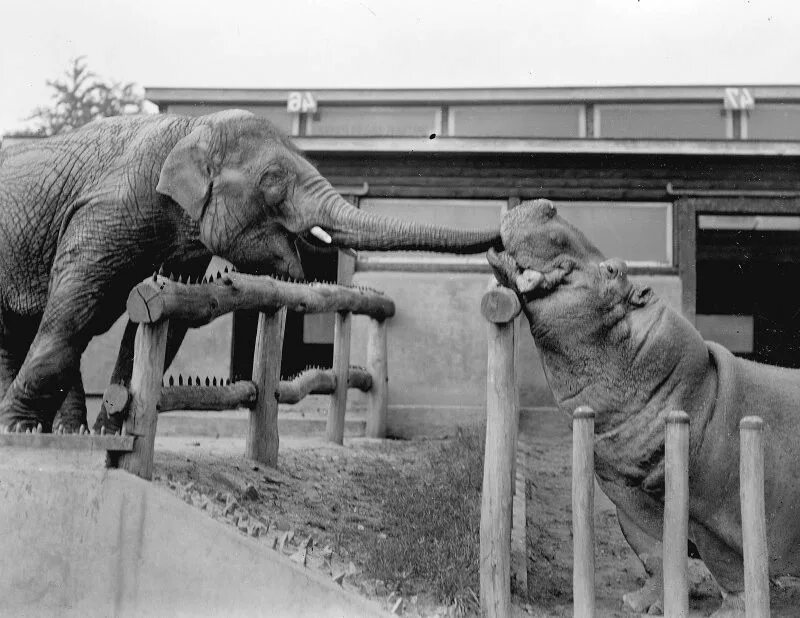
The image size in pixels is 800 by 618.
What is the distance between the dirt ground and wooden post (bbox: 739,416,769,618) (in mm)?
869

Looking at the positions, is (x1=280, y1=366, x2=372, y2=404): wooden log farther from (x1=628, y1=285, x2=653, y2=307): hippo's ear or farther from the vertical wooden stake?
(x1=628, y1=285, x2=653, y2=307): hippo's ear

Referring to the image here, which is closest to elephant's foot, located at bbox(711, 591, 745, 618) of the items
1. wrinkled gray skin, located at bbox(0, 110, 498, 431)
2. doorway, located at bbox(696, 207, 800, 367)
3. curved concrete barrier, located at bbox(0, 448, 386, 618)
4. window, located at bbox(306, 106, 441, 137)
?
curved concrete barrier, located at bbox(0, 448, 386, 618)

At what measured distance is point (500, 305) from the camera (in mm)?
4141

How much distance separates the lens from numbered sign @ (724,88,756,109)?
1728cm

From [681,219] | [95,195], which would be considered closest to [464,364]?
[681,219]

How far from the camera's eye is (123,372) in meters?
5.66

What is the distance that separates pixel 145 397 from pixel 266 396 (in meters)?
1.56

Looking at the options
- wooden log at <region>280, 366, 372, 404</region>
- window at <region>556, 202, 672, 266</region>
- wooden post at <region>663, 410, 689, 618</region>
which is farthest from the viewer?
window at <region>556, 202, 672, 266</region>

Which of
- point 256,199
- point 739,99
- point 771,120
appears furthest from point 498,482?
point 771,120

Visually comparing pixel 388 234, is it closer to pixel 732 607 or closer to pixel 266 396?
pixel 266 396

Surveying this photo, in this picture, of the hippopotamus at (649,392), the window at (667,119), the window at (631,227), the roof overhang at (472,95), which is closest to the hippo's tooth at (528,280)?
the hippopotamus at (649,392)

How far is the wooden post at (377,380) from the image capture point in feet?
31.4

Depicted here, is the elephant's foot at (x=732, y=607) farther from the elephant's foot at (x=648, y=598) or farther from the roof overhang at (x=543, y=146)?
the roof overhang at (x=543, y=146)

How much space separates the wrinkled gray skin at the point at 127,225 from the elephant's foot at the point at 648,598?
1.80 m
